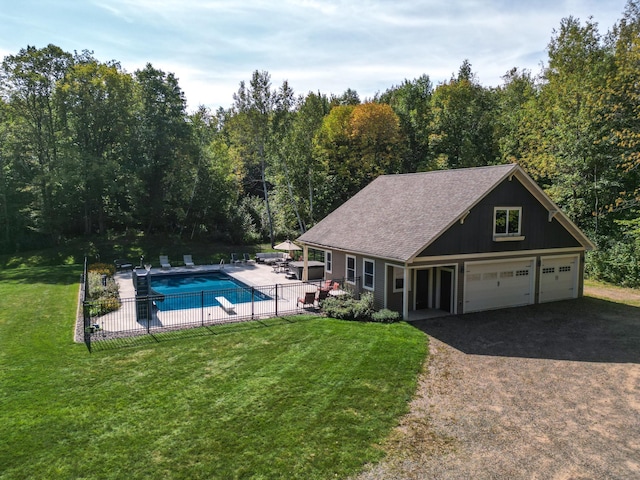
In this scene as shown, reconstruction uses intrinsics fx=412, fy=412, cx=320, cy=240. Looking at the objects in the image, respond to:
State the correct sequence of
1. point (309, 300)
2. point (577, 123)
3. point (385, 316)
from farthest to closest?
point (577, 123)
point (309, 300)
point (385, 316)

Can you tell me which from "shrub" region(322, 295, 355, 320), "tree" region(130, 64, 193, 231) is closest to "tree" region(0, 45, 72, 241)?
"tree" region(130, 64, 193, 231)

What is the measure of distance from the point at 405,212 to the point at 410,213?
1.34 feet

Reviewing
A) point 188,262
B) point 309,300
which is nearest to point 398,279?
point 309,300

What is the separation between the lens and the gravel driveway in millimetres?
7438

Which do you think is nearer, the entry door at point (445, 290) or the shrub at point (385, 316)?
the shrub at point (385, 316)

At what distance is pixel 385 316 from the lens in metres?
15.9

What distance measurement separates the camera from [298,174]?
3872 centimetres

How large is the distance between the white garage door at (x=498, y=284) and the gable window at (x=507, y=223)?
118 centimetres

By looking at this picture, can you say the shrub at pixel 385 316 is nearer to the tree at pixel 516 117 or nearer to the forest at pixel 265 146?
the forest at pixel 265 146

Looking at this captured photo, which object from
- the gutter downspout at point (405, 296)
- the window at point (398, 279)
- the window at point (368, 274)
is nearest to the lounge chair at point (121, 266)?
the window at point (368, 274)

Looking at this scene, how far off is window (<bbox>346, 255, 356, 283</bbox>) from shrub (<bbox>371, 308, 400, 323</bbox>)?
9.98 ft

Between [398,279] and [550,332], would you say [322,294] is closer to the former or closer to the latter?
[398,279]

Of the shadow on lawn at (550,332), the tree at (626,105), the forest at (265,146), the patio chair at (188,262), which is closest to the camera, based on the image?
the shadow on lawn at (550,332)

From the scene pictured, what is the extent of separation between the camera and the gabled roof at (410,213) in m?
16.2
